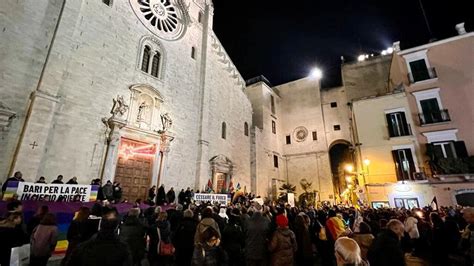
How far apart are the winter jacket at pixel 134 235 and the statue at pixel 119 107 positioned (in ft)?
25.5

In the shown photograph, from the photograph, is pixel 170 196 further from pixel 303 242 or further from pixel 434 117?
pixel 434 117

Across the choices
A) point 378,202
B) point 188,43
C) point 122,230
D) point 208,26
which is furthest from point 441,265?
point 208,26

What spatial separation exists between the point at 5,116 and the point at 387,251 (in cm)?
1108

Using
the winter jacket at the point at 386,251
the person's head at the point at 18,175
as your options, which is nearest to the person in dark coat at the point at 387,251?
the winter jacket at the point at 386,251

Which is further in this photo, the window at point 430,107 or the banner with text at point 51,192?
the window at point 430,107

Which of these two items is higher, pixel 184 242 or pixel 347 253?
pixel 347 253

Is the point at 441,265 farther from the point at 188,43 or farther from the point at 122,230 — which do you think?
the point at 188,43

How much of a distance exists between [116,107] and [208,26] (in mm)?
10430

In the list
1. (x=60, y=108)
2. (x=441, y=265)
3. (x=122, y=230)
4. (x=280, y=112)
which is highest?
(x=280, y=112)

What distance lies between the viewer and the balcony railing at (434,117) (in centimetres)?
1400

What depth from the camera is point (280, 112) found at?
2728 centimetres

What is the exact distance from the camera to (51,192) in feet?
21.9

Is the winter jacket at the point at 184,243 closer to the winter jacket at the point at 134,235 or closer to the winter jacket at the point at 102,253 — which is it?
the winter jacket at the point at 134,235

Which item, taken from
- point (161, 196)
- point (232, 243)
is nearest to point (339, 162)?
point (161, 196)
